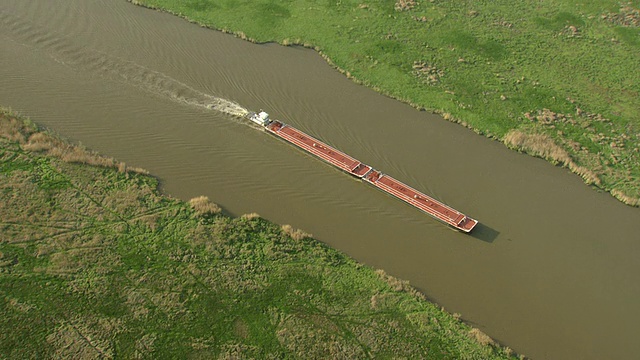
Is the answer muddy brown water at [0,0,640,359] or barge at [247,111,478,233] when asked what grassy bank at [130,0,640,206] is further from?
barge at [247,111,478,233]

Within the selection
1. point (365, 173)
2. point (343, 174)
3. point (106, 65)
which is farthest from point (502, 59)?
point (106, 65)

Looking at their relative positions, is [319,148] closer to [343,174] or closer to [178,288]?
[343,174]

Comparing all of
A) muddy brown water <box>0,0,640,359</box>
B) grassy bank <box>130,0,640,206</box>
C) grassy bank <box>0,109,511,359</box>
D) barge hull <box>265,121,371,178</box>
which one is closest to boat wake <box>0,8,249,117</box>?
muddy brown water <box>0,0,640,359</box>

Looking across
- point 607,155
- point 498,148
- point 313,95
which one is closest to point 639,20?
point 607,155

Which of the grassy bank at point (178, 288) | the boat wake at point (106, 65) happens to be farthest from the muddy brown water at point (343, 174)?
the grassy bank at point (178, 288)

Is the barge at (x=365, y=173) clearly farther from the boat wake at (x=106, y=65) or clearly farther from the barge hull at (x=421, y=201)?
the boat wake at (x=106, y=65)
